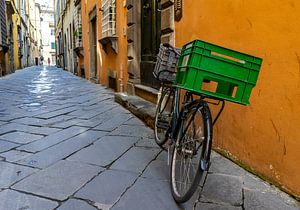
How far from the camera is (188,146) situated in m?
2.05

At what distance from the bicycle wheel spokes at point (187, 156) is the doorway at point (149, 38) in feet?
9.46

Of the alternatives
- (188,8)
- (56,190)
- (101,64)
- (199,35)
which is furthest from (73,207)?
(101,64)

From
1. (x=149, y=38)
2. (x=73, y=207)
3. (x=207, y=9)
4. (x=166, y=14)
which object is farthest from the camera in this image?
(x=149, y=38)

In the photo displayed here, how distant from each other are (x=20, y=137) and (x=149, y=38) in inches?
114

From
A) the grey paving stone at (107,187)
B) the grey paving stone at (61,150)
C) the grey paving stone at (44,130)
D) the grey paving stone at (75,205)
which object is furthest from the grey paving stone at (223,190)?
the grey paving stone at (44,130)

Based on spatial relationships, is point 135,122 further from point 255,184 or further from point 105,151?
point 255,184

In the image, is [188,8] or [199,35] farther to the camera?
[188,8]

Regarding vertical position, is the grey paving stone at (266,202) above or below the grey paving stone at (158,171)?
above

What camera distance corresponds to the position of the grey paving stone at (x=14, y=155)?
274cm

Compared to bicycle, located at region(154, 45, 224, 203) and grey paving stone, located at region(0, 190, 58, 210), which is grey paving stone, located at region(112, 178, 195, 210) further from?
grey paving stone, located at region(0, 190, 58, 210)

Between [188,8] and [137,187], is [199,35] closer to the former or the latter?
[188,8]

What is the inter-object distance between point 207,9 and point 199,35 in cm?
28

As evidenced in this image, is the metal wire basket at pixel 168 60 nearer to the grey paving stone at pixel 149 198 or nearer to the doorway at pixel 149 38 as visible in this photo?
the grey paving stone at pixel 149 198

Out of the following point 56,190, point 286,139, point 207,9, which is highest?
point 207,9
